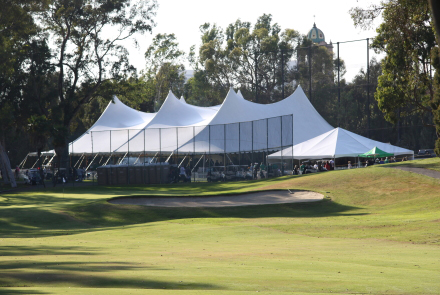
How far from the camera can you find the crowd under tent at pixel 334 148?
40.2 metres

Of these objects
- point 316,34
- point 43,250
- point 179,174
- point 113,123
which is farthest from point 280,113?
point 316,34

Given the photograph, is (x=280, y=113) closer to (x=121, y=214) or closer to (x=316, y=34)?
(x=121, y=214)

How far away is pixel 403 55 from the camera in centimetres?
2966

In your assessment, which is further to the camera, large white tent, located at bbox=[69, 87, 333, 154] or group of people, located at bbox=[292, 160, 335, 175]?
large white tent, located at bbox=[69, 87, 333, 154]

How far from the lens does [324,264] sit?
9828 mm

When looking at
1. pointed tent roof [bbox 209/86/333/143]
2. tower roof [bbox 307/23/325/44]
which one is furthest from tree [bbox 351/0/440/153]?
tower roof [bbox 307/23/325/44]

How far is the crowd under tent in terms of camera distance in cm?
4015

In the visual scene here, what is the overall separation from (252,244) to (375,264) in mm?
4693

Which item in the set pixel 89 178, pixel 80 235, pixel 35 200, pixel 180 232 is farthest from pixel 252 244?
pixel 89 178

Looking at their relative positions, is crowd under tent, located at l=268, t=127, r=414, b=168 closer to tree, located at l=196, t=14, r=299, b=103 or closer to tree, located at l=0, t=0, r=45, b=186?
tree, located at l=0, t=0, r=45, b=186

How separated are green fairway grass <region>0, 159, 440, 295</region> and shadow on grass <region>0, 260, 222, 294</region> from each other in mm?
15

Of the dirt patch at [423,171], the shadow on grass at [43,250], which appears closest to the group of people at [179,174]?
the dirt patch at [423,171]

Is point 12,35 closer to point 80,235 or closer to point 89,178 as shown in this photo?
point 89,178

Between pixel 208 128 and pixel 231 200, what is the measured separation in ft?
53.3
